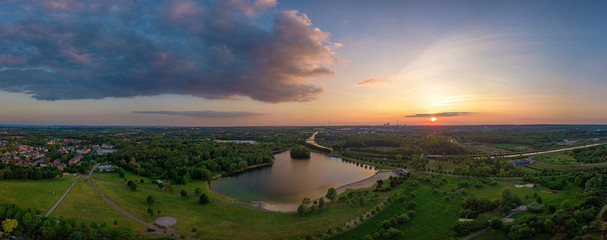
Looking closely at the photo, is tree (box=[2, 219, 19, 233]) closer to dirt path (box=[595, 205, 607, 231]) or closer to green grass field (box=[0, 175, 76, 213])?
green grass field (box=[0, 175, 76, 213])

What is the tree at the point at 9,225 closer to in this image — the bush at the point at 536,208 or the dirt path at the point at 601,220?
the dirt path at the point at 601,220

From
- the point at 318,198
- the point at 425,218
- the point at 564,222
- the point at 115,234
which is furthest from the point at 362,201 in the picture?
the point at 115,234

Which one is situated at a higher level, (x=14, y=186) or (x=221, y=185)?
(x=14, y=186)

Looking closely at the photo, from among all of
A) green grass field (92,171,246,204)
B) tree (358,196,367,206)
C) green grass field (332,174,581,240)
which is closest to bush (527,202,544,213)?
green grass field (332,174,581,240)

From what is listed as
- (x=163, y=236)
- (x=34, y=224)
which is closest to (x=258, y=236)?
(x=163, y=236)

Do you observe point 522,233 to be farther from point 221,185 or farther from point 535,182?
point 221,185

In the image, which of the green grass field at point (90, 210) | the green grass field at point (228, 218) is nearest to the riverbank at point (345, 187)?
the green grass field at point (228, 218)

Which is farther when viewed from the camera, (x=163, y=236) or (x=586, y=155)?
(x=586, y=155)
